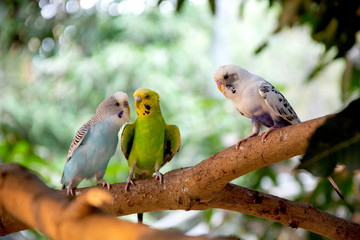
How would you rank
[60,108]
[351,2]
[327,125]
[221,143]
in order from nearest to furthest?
1. [327,125]
2. [351,2]
3. [221,143]
4. [60,108]

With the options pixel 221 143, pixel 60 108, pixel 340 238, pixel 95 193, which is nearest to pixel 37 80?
pixel 60 108

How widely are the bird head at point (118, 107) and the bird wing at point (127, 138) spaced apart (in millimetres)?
97

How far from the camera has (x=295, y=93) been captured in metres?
5.79

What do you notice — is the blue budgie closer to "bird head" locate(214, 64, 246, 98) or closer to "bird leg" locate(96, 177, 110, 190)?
"bird leg" locate(96, 177, 110, 190)

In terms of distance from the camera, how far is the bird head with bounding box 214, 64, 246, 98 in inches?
42.8

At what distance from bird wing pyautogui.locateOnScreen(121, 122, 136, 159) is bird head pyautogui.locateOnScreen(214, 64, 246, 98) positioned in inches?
12.6

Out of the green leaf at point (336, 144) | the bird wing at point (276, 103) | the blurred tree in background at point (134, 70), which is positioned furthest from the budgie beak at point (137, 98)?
the blurred tree in background at point (134, 70)

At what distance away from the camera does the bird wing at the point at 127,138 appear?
48.8 inches

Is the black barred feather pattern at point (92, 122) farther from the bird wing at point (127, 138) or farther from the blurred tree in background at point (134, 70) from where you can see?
the blurred tree in background at point (134, 70)

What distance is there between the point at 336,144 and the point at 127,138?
76cm

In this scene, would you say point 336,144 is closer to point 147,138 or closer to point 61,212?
point 61,212

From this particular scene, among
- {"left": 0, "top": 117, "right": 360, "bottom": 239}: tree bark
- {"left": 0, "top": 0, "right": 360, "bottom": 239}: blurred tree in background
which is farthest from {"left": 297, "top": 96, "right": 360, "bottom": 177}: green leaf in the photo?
{"left": 0, "top": 0, "right": 360, "bottom": 239}: blurred tree in background

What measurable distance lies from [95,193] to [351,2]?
1137 mm

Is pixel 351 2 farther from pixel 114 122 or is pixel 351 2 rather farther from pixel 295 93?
pixel 295 93
